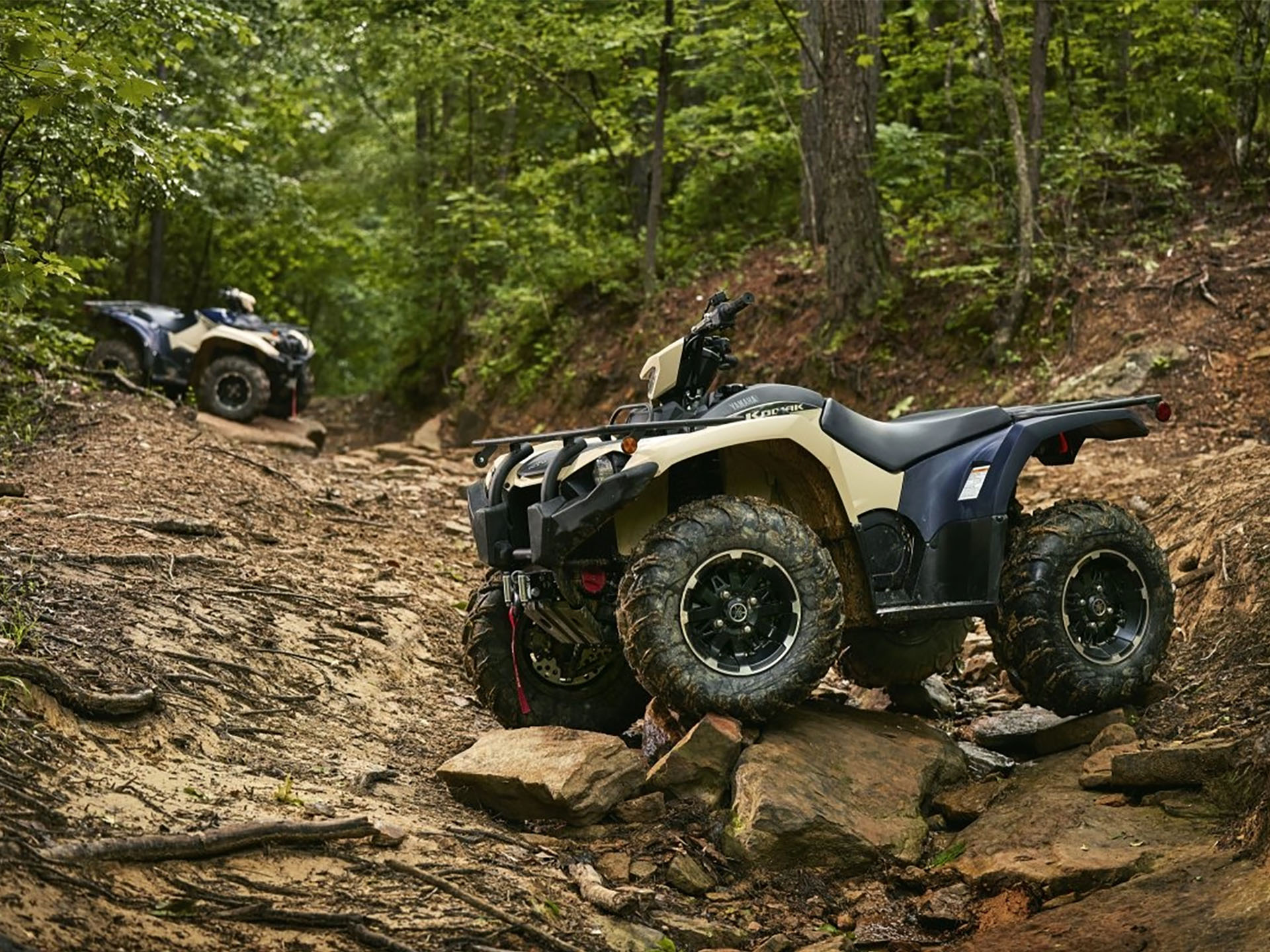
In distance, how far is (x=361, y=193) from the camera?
72.1 feet

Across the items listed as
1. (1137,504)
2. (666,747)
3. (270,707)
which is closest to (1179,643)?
(1137,504)

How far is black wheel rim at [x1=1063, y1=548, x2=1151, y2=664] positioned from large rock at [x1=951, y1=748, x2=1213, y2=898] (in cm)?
80

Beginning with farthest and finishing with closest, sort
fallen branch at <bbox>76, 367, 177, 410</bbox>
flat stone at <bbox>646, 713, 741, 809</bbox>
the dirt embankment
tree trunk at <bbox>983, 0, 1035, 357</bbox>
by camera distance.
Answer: fallen branch at <bbox>76, 367, 177, 410</bbox> < tree trunk at <bbox>983, 0, 1035, 357</bbox> < flat stone at <bbox>646, 713, 741, 809</bbox> < the dirt embankment

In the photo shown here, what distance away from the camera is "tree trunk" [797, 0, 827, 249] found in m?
15.1

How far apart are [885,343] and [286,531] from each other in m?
5.87

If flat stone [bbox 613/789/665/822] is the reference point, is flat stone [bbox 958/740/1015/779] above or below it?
above

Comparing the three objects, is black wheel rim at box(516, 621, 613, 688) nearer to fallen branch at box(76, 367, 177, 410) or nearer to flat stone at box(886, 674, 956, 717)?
flat stone at box(886, 674, 956, 717)

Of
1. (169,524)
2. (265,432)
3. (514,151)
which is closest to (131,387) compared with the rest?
(265,432)

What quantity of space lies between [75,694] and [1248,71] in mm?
10928

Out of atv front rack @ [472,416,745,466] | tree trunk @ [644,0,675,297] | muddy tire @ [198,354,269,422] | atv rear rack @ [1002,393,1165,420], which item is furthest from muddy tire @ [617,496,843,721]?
muddy tire @ [198,354,269,422]

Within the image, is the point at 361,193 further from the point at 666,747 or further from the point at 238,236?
the point at 666,747

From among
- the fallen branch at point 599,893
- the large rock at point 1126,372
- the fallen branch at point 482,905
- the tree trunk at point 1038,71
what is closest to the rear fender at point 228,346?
the tree trunk at point 1038,71

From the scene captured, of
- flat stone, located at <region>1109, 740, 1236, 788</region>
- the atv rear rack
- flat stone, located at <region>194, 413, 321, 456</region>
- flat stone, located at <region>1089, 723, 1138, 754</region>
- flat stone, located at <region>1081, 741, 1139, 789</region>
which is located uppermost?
the atv rear rack

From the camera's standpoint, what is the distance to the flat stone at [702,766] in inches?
214
